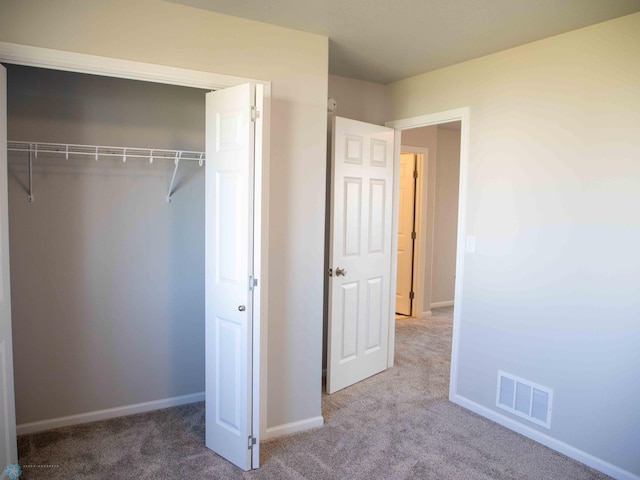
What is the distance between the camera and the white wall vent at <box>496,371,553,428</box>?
2803mm

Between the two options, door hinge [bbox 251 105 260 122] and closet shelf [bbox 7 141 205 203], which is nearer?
door hinge [bbox 251 105 260 122]

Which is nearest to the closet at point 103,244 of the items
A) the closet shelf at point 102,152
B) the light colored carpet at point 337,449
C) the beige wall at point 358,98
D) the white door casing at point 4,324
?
the closet shelf at point 102,152

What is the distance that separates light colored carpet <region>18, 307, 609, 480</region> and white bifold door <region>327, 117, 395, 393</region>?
1.35 ft

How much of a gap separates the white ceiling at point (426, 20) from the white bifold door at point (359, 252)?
0.73m

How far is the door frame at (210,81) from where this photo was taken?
212cm

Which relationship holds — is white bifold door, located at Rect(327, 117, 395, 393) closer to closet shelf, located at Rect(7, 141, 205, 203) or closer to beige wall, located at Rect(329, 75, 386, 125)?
beige wall, located at Rect(329, 75, 386, 125)

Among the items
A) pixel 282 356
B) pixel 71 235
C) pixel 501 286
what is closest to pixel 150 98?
pixel 71 235

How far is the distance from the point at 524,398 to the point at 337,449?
129 centimetres

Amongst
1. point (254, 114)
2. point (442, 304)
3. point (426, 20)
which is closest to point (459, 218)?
point (426, 20)

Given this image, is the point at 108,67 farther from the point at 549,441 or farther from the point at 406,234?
the point at 406,234

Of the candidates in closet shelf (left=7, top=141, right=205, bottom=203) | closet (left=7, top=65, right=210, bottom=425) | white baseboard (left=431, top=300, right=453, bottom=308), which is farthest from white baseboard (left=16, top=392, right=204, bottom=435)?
white baseboard (left=431, top=300, right=453, bottom=308)

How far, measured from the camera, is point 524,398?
9.57ft

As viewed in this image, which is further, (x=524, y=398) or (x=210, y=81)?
(x=524, y=398)

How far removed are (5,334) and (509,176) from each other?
306 cm
